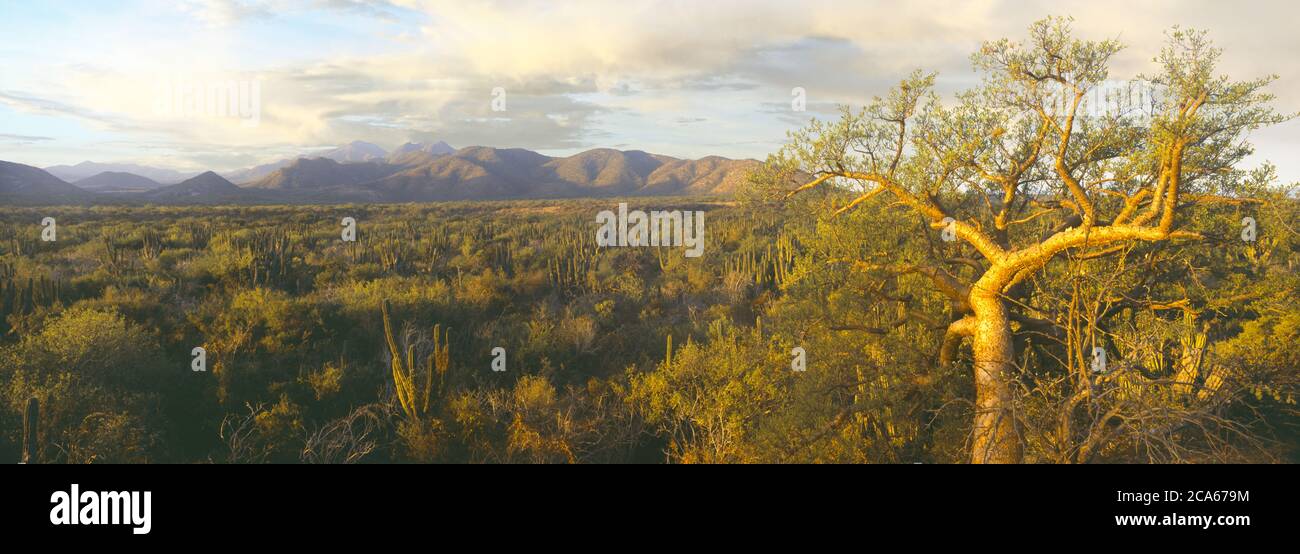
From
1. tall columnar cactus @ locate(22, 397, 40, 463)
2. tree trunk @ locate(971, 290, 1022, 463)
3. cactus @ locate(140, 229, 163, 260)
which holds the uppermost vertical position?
cactus @ locate(140, 229, 163, 260)

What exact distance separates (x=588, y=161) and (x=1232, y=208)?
604 feet

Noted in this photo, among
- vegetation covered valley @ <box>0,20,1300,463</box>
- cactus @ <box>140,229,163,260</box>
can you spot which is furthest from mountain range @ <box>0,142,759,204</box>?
vegetation covered valley @ <box>0,20,1300,463</box>

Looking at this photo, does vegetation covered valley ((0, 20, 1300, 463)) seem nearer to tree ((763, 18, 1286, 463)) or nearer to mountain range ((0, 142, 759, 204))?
tree ((763, 18, 1286, 463))

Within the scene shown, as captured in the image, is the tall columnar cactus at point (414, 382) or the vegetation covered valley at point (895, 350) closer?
the vegetation covered valley at point (895, 350)

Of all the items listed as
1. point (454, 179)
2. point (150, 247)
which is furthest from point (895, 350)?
point (454, 179)

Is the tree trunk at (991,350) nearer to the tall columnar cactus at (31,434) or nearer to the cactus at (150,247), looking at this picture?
the tall columnar cactus at (31,434)

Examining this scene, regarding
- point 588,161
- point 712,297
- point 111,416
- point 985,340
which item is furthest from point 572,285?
point 588,161

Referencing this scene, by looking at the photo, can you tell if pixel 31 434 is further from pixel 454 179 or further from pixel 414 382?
pixel 454 179

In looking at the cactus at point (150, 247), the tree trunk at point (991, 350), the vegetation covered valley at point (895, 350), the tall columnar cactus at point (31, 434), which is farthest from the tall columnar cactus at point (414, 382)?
the cactus at point (150, 247)

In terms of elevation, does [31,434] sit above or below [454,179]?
below

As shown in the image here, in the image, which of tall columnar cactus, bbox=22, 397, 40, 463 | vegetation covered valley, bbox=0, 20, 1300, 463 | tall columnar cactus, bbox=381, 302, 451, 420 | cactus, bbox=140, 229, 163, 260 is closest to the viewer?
vegetation covered valley, bbox=0, 20, 1300, 463

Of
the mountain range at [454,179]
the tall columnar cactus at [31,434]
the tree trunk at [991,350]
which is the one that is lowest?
the tall columnar cactus at [31,434]

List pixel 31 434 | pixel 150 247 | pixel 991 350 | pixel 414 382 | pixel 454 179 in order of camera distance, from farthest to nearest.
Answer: pixel 454 179 < pixel 150 247 < pixel 414 382 < pixel 31 434 < pixel 991 350

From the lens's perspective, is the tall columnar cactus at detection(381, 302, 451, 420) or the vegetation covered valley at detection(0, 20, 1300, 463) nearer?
the vegetation covered valley at detection(0, 20, 1300, 463)
